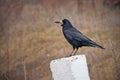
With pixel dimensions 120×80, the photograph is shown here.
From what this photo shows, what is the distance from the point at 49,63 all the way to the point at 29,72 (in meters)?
0.17

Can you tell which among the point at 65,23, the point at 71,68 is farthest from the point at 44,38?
the point at 71,68

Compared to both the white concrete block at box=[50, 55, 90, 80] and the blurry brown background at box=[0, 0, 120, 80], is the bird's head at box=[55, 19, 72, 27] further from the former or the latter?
the white concrete block at box=[50, 55, 90, 80]

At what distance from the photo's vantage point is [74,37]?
10.9 feet

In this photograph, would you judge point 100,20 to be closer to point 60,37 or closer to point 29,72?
point 60,37

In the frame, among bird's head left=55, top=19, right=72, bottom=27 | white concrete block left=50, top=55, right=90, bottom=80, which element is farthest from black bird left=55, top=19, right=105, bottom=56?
white concrete block left=50, top=55, right=90, bottom=80

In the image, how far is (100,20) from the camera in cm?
346

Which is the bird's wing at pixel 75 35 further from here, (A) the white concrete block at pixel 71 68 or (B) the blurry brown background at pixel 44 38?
(A) the white concrete block at pixel 71 68

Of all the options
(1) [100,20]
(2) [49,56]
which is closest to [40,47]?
(2) [49,56]

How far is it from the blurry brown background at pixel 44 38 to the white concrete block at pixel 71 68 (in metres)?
0.39

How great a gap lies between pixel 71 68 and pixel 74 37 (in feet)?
1.66

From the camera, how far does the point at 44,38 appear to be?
3359mm

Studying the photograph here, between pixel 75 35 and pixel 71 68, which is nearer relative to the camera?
pixel 71 68

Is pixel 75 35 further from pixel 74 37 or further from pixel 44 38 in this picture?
pixel 44 38

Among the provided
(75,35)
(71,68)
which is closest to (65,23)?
(75,35)
